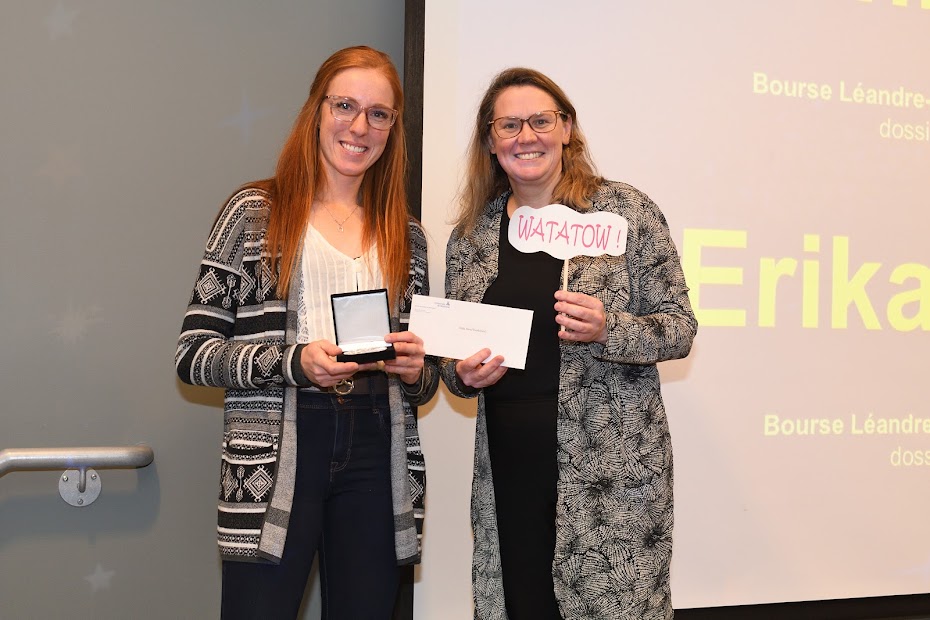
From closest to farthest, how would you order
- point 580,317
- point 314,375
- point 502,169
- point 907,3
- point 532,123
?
point 314,375
point 580,317
point 532,123
point 502,169
point 907,3

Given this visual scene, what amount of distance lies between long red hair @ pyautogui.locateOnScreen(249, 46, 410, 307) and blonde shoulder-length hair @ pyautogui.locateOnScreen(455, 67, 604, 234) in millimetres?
230

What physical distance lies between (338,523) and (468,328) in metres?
0.49

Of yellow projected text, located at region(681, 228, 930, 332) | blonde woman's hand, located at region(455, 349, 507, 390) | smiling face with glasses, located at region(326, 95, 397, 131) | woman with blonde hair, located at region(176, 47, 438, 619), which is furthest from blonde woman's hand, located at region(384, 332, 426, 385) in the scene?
yellow projected text, located at region(681, 228, 930, 332)

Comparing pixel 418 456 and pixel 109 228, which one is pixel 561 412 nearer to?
pixel 418 456

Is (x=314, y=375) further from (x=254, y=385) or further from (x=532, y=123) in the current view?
(x=532, y=123)

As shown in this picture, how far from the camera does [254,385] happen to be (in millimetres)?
1618

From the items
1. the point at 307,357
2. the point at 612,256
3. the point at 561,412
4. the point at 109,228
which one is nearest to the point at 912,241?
the point at 612,256

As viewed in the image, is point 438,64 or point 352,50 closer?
point 352,50

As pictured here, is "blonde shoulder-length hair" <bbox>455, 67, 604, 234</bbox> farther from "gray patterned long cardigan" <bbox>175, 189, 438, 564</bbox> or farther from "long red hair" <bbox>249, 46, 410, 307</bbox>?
"gray patterned long cardigan" <bbox>175, 189, 438, 564</bbox>

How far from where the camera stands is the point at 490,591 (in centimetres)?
190

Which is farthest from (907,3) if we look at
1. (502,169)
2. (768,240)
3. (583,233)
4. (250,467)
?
(250,467)

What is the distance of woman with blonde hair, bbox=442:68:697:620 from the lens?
1.78 m

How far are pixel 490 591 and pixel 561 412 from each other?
46 cm

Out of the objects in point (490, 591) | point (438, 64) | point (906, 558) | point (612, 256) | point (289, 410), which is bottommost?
point (906, 558)
